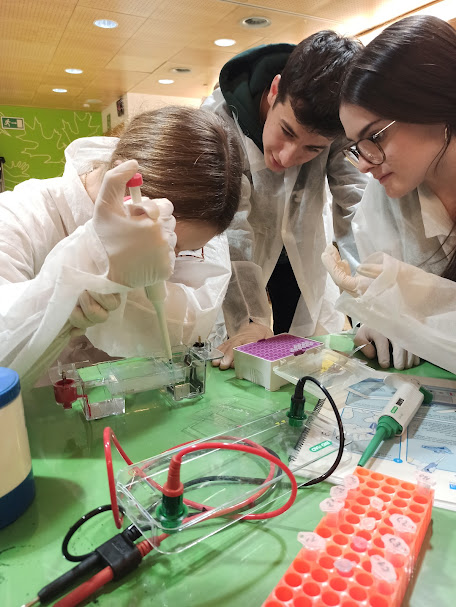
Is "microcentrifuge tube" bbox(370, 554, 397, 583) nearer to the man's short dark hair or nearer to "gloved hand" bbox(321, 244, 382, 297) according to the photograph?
"gloved hand" bbox(321, 244, 382, 297)

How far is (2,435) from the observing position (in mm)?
444

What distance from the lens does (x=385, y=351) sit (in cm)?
98

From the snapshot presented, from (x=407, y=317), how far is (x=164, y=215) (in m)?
0.49

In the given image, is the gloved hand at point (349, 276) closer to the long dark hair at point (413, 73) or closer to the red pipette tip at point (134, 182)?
the long dark hair at point (413, 73)

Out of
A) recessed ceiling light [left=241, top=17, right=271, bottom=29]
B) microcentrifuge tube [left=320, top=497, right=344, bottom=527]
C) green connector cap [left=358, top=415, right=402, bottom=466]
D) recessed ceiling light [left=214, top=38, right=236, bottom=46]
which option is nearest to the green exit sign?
recessed ceiling light [left=214, top=38, right=236, bottom=46]

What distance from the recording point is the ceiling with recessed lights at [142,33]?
2707 mm

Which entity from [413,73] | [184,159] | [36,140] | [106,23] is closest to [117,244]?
[184,159]

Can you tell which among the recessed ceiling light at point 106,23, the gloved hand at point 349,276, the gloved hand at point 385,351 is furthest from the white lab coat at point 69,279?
the recessed ceiling light at point 106,23

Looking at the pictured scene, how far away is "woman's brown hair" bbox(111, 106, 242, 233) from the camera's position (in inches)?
31.6

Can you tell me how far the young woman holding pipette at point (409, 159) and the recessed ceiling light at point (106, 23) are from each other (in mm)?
2653

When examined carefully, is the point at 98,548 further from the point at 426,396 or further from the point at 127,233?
the point at 426,396

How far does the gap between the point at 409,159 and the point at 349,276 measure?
0.25 m

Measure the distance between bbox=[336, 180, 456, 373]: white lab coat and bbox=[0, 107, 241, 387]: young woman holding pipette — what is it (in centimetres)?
33

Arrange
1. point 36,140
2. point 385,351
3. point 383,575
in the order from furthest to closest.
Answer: point 36,140, point 385,351, point 383,575
